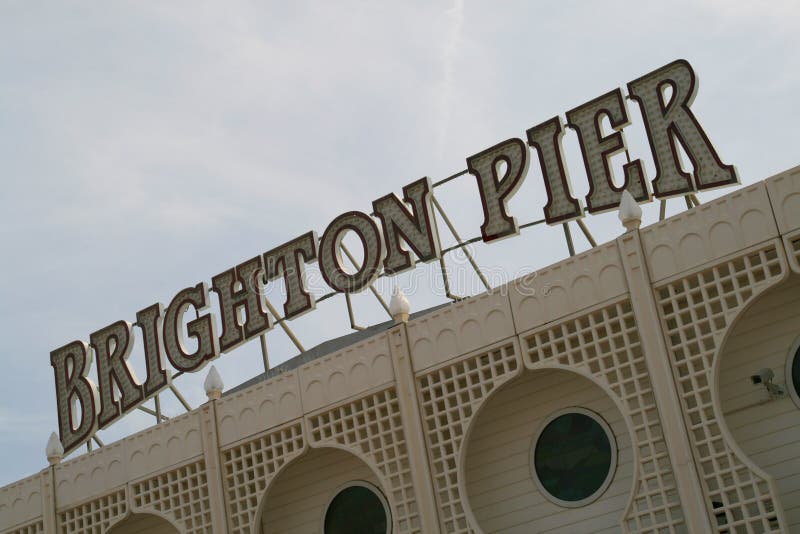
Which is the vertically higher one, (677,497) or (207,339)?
(207,339)

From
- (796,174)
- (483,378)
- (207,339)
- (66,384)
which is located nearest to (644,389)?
(483,378)

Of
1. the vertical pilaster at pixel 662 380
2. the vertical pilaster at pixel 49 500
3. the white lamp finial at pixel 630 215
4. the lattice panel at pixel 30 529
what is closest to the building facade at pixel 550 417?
the vertical pilaster at pixel 662 380

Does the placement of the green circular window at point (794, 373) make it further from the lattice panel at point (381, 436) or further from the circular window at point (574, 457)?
the lattice panel at point (381, 436)

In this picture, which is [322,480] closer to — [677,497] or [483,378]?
[483,378]

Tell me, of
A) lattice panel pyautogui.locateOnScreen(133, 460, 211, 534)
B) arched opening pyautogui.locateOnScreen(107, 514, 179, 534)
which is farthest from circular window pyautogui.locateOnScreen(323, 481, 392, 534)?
arched opening pyautogui.locateOnScreen(107, 514, 179, 534)

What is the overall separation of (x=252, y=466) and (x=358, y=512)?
2.19 metres

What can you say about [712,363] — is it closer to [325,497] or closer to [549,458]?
[549,458]

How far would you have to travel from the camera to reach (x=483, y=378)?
1744cm

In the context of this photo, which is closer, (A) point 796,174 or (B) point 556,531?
(A) point 796,174

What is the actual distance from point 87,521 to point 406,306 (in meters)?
8.50

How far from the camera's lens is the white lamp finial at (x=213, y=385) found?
20.7 meters

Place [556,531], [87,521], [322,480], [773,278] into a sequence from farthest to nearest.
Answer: [87,521]
[322,480]
[556,531]
[773,278]

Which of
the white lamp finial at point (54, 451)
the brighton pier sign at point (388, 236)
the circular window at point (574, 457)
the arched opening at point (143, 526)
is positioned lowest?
the circular window at point (574, 457)

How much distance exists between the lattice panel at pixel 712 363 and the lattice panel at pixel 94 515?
11566 millimetres
